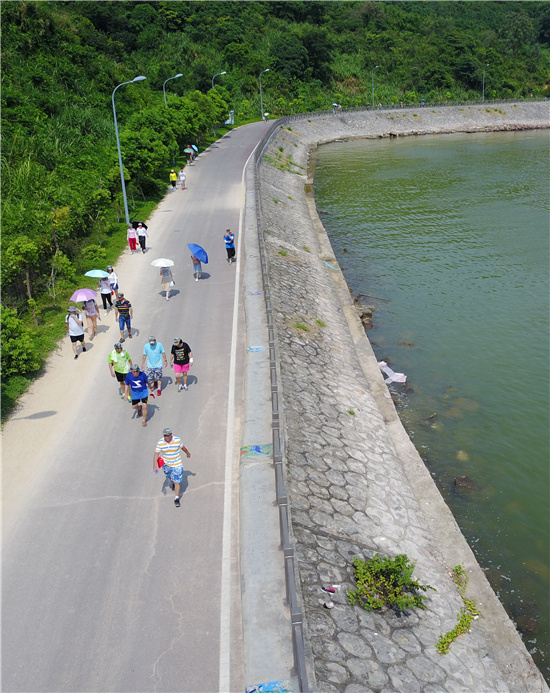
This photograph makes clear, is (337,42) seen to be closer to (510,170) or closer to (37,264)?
(510,170)

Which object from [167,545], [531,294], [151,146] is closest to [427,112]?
[151,146]

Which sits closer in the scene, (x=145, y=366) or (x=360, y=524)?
(x=360, y=524)

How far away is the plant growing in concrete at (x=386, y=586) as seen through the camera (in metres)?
9.62

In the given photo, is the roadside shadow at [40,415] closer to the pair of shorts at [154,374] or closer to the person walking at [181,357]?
the pair of shorts at [154,374]

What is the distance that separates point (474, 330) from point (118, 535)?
16.6m

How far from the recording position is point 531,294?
25.9m

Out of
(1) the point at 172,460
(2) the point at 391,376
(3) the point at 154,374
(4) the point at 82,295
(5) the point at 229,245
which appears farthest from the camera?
(5) the point at 229,245

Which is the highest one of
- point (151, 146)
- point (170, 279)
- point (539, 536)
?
point (151, 146)

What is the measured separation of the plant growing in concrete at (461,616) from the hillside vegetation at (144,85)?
10.9 meters

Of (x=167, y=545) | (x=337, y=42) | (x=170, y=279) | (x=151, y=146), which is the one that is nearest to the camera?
(x=167, y=545)

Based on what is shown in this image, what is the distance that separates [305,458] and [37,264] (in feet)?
49.7

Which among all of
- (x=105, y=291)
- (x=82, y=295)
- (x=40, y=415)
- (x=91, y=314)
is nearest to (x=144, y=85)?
(x=105, y=291)

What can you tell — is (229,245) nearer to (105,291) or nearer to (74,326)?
(105,291)

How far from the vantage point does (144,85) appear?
219ft
